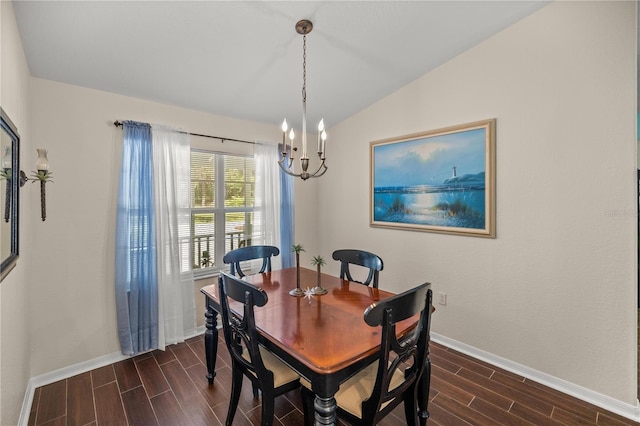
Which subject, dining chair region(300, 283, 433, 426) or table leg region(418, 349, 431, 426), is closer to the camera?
dining chair region(300, 283, 433, 426)

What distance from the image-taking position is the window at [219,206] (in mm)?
3191

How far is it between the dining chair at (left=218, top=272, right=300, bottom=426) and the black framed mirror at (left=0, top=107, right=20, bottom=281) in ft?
3.31

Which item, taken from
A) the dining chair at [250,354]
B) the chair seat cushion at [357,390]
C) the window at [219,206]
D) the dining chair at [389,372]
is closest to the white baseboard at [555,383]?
the dining chair at [389,372]

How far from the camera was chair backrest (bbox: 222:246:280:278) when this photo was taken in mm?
2607

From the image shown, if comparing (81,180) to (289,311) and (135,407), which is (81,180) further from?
(289,311)

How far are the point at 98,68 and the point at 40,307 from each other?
6.36ft

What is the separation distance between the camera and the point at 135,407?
2.05m

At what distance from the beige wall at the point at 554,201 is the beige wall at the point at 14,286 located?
3106 mm

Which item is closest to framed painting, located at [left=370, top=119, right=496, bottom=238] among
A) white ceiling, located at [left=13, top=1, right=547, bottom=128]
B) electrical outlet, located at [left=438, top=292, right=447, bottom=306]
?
electrical outlet, located at [left=438, top=292, right=447, bottom=306]

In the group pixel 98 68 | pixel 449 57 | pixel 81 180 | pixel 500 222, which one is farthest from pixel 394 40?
pixel 81 180

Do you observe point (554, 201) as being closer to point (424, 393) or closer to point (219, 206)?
point (424, 393)

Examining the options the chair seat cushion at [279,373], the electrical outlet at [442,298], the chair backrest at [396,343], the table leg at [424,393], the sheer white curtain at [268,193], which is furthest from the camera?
the sheer white curtain at [268,193]

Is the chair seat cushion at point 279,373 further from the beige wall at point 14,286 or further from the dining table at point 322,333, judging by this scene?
the beige wall at point 14,286

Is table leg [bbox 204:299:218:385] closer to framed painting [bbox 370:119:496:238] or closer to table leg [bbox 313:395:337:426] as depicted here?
table leg [bbox 313:395:337:426]
